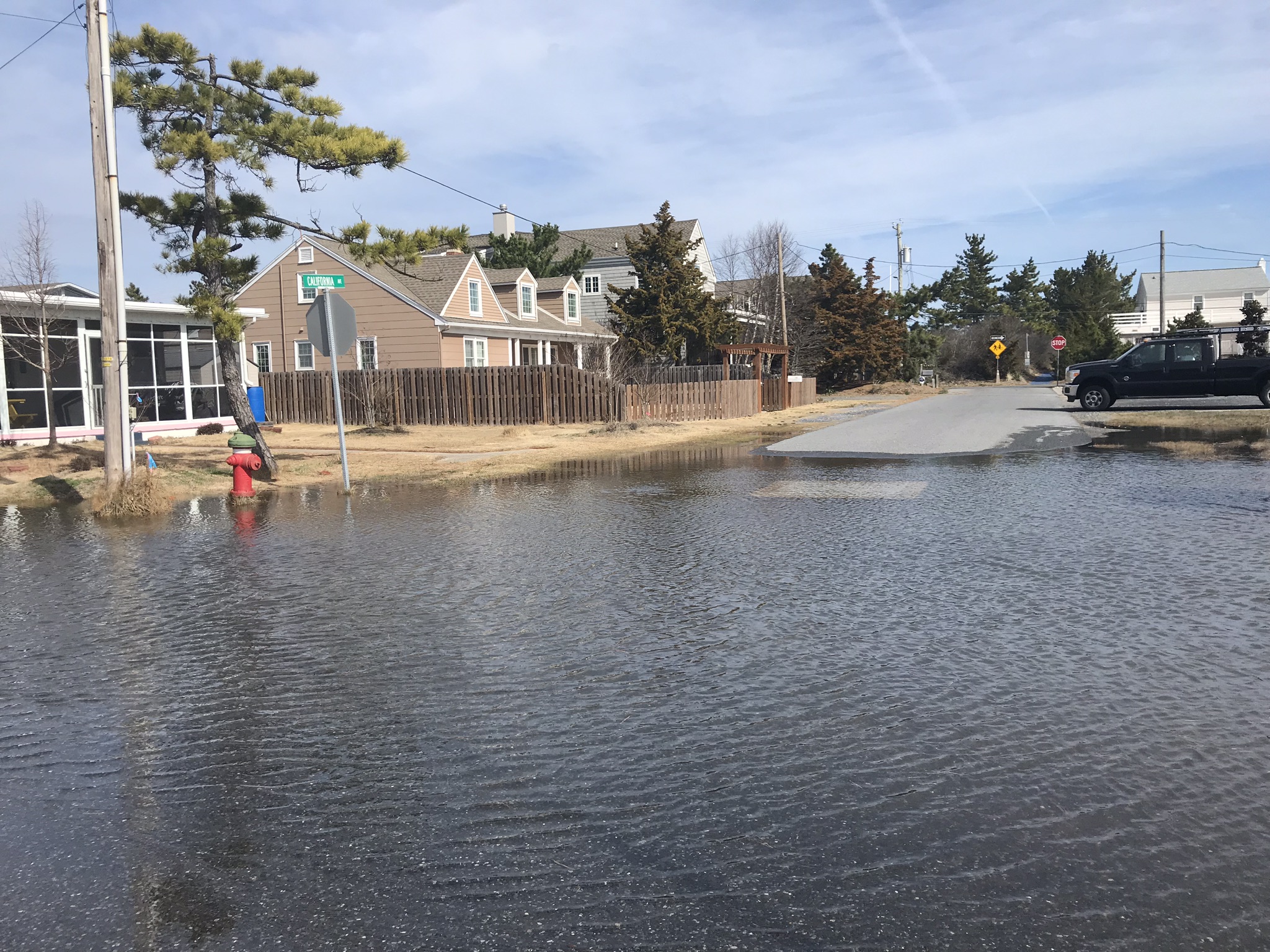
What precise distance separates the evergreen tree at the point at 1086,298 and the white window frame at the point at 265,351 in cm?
4908

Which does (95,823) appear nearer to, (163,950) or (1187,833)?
(163,950)

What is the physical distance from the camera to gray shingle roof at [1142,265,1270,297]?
3656 inches

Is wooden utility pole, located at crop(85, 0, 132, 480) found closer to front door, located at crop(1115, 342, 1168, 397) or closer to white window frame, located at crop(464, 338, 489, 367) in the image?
white window frame, located at crop(464, 338, 489, 367)

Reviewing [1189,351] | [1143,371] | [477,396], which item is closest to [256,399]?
[477,396]

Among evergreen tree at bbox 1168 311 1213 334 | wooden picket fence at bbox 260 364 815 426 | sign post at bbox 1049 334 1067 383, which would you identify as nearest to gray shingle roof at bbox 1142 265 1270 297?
sign post at bbox 1049 334 1067 383

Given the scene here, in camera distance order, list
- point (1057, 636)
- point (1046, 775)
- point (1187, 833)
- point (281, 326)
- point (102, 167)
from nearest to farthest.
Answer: point (1187, 833) → point (1046, 775) → point (1057, 636) → point (102, 167) → point (281, 326)

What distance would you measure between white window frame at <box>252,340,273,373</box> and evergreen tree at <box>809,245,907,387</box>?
109 feet

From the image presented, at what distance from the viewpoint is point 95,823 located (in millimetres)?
3889

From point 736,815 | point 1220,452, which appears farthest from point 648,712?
point 1220,452

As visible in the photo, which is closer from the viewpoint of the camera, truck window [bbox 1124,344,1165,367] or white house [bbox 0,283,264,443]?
white house [bbox 0,283,264,443]

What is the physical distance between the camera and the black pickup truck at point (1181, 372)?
27.6 meters

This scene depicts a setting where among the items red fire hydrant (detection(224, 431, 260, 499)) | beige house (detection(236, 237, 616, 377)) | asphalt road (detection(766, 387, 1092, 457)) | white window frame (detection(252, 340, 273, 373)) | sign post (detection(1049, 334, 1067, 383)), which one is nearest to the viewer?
red fire hydrant (detection(224, 431, 260, 499))

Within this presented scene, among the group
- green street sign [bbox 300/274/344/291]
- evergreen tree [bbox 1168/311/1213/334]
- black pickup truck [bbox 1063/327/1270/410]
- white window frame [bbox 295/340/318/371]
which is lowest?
black pickup truck [bbox 1063/327/1270/410]

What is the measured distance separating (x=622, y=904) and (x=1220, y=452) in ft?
54.8
